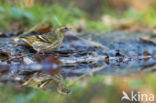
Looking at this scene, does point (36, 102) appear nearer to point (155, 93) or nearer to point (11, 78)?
point (11, 78)

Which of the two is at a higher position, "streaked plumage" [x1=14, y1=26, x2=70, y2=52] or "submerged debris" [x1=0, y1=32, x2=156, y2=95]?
"streaked plumage" [x1=14, y1=26, x2=70, y2=52]

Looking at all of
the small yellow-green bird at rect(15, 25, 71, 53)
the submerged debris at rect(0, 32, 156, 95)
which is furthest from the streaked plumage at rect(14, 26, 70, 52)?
the submerged debris at rect(0, 32, 156, 95)

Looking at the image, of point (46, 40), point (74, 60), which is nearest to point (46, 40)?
point (46, 40)

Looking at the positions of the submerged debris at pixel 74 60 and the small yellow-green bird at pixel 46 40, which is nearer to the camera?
the submerged debris at pixel 74 60

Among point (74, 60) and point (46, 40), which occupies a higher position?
point (46, 40)

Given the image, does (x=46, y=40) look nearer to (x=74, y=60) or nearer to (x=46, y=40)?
(x=46, y=40)

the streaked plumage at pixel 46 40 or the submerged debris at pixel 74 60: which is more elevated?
the streaked plumage at pixel 46 40

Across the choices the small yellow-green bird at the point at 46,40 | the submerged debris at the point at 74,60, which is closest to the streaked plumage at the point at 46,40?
the small yellow-green bird at the point at 46,40

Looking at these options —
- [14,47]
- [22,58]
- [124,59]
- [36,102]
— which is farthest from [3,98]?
[124,59]

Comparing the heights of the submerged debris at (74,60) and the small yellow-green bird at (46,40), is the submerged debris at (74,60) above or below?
below

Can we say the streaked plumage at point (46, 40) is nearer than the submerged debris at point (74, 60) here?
No

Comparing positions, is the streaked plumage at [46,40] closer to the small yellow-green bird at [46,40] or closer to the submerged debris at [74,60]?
the small yellow-green bird at [46,40]

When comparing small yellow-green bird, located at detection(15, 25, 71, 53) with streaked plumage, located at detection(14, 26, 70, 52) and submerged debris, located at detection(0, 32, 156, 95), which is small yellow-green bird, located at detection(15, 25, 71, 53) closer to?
streaked plumage, located at detection(14, 26, 70, 52)
